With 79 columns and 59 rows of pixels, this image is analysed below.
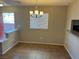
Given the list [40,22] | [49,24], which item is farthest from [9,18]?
[49,24]

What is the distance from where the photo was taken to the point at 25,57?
4.51m

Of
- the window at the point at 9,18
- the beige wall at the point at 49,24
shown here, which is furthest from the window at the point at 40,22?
the window at the point at 9,18

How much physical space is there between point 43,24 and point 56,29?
0.82 metres

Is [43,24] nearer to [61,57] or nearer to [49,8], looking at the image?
[49,8]

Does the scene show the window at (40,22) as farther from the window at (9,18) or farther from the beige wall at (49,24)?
the window at (9,18)

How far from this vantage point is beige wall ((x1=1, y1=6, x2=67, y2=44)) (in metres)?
6.51

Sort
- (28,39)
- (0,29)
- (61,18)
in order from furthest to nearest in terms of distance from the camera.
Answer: (28,39) → (61,18) → (0,29)

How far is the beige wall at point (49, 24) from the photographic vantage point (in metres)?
6.51

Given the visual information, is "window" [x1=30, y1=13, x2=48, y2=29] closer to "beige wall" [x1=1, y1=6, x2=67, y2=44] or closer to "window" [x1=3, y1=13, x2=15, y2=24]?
"beige wall" [x1=1, y1=6, x2=67, y2=44]

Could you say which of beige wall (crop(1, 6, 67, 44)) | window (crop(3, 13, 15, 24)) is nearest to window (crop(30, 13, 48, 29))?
beige wall (crop(1, 6, 67, 44))

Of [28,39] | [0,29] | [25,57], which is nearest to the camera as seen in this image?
[25,57]

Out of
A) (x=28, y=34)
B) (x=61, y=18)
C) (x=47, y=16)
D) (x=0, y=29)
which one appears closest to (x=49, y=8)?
(x=47, y=16)

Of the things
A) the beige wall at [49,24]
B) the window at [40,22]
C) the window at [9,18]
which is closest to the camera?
the beige wall at [49,24]

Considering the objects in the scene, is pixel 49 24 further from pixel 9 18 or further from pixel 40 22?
pixel 9 18
